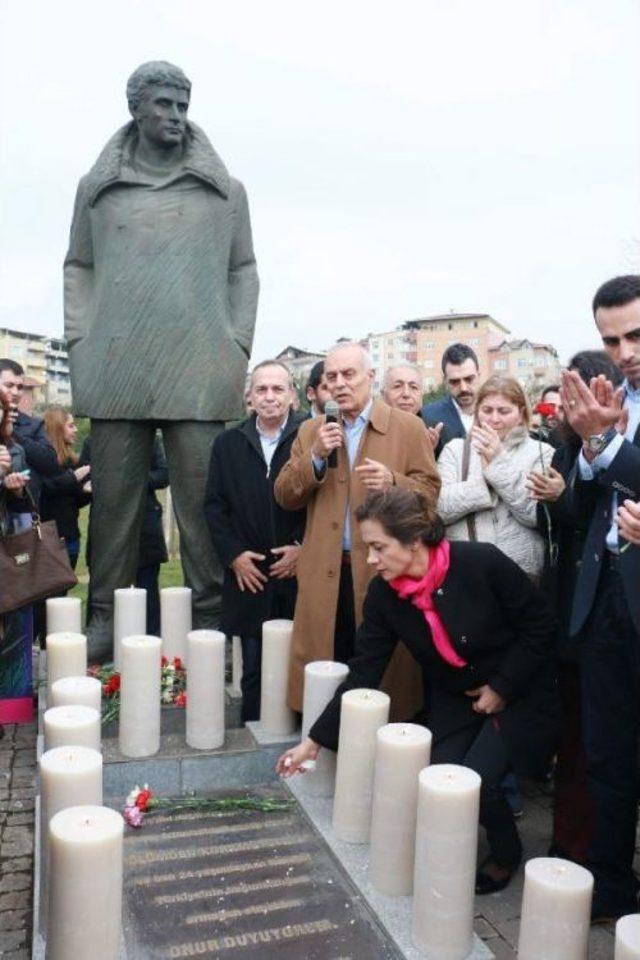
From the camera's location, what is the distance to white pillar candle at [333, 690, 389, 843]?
2.99m

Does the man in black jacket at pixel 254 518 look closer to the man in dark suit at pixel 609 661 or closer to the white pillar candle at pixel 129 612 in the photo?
the white pillar candle at pixel 129 612

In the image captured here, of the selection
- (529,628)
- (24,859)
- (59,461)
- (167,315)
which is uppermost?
(167,315)

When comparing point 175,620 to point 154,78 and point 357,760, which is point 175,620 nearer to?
point 357,760

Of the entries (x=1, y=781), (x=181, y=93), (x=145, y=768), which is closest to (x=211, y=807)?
(x=145, y=768)

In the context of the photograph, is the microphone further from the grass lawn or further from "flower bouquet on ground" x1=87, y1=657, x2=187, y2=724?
the grass lawn

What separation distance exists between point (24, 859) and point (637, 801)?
2095mm

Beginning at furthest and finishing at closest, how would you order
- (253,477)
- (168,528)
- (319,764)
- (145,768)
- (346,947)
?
(168,528) → (253,477) → (145,768) → (319,764) → (346,947)

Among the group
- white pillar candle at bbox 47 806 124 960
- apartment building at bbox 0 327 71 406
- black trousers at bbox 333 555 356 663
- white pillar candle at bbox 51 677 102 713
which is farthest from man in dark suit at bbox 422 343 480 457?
apartment building at bbox 0 327 71 406

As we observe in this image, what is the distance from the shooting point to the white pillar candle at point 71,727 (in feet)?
9.89

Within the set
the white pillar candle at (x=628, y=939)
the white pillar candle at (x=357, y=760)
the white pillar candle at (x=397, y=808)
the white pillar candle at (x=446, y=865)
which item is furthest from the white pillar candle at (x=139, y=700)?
the white pillar candle at (x=628, y=939)

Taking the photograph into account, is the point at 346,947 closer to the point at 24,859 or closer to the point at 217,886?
the point at 217,886

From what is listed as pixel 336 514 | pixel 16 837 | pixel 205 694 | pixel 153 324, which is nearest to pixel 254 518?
pixel 336 514

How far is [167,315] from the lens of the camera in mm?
4738

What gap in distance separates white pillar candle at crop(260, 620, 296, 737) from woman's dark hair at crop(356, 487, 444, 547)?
104 cm
